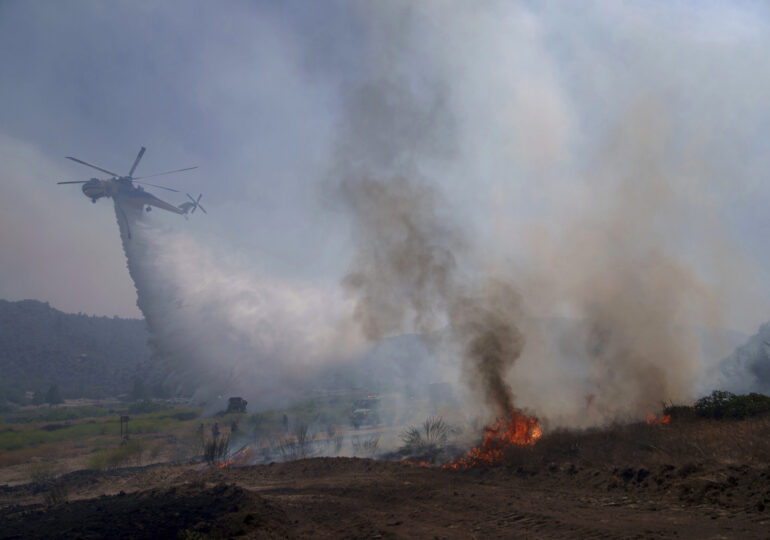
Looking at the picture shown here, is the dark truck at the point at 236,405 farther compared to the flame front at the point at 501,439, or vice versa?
the dark truck at the point at 236,405

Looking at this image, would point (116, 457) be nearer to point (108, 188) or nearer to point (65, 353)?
point (108, 188)

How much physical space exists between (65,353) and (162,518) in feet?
452

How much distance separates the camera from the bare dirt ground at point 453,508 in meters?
9.69

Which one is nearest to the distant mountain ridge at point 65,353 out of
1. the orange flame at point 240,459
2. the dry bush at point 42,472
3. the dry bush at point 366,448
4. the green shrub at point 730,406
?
the dry bush at point 42,472

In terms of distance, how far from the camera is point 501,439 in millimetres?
20172

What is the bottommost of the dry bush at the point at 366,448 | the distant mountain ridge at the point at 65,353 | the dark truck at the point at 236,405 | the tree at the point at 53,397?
the dry bush at the point at 366,448

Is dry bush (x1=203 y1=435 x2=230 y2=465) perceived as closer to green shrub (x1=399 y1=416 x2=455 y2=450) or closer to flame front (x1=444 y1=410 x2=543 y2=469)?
green shrub (x1=399 y1=416 x2=455 y2=450)

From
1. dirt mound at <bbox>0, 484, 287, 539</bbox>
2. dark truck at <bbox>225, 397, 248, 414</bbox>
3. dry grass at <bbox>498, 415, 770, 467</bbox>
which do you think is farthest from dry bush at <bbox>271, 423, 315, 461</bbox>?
dark truck at <bbox>225, 397, 248, 414</bbox>

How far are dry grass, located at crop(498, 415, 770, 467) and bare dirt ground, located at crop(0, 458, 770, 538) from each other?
1040 mm

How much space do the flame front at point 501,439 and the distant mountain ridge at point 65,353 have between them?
3652 inches

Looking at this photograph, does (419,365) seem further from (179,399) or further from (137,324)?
(137,324)

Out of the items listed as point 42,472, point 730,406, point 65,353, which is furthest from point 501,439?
point 65,353

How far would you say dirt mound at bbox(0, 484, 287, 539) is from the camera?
1051 cm

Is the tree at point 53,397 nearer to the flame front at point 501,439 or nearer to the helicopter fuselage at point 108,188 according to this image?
the helicopter fuselage at point 108,188
